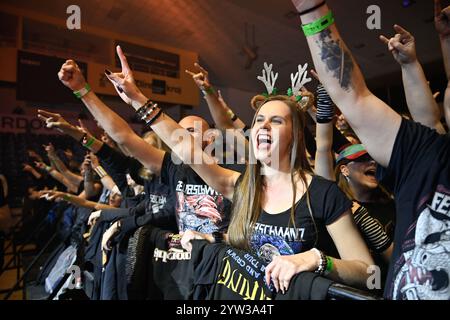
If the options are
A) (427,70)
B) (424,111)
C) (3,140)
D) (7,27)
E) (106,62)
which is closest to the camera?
(424,111)

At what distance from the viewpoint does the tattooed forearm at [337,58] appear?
Result: 0.78 metres

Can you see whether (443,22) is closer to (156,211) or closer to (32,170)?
(156,211)

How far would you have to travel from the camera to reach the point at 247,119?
170 inches

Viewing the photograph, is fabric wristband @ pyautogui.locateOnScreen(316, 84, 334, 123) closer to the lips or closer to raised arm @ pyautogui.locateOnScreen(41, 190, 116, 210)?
the lips

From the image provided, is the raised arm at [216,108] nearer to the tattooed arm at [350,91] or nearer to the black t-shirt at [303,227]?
the black t-shirt at [303,227]

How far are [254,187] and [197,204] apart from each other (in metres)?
0.51

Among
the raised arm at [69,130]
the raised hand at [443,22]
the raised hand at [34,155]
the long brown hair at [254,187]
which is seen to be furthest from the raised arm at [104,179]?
the raised hand at [34,155]

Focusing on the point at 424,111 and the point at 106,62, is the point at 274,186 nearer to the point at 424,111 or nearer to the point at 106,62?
the point at 424,111

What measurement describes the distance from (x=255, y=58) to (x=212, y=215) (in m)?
2.84

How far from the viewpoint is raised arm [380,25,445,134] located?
1110mm

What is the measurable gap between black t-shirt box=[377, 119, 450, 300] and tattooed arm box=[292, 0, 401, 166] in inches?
1.7

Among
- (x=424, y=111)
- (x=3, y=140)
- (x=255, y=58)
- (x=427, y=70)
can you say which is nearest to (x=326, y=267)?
(x=424, y=111)

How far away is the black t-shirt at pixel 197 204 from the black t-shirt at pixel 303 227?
515 mm
